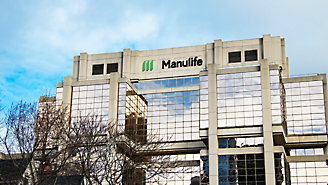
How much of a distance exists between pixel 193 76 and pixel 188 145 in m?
12.3

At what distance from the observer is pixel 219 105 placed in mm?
66625

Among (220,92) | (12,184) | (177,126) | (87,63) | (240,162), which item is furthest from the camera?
(87,63)

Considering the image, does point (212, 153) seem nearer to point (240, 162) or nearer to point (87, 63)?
point (240, 162)

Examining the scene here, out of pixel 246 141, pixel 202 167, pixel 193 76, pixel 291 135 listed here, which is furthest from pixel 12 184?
pixel 291 135

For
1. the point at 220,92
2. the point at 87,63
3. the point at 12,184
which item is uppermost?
the point at 87,63

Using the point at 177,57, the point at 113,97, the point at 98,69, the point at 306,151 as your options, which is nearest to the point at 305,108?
the point at 306,151

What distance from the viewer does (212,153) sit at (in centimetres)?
6419

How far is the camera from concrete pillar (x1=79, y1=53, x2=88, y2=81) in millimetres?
77375

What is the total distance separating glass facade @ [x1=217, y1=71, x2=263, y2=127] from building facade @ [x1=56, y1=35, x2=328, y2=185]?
0.51 ft

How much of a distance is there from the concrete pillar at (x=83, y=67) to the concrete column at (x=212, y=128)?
2391cm

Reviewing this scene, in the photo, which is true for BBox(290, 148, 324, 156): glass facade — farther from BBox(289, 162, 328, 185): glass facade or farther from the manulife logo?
the manulife logo

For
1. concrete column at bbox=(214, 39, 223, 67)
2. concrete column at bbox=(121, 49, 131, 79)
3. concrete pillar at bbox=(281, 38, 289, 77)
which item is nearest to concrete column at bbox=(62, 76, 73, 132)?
concrete column at bbox=(121, 49, 131, 79)

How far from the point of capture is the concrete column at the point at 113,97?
7006 centimetres

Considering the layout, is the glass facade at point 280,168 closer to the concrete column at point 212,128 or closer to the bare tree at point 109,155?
the concrete column at point 212,128
